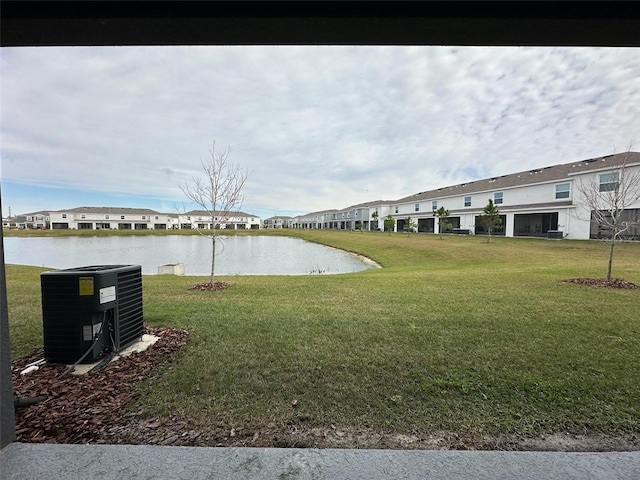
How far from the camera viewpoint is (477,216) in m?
36.7

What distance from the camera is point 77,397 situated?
8.87 ft

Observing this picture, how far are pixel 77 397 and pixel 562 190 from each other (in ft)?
118

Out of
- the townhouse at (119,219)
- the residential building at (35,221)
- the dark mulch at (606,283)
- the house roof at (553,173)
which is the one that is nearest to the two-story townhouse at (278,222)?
the townhouse at (119,219)

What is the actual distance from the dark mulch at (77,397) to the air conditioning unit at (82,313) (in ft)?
0.67

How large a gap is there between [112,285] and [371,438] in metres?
3.09

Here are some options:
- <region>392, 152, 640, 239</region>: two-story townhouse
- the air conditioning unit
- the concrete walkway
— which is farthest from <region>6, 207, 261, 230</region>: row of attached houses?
the concrete walkway

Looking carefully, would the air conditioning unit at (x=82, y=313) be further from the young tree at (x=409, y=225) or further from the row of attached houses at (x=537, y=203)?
the young tree at (x=409, y=225)

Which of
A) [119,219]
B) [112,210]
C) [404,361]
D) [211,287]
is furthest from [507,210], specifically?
[112,210]

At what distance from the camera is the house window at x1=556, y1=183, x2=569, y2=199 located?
2766 centimetres

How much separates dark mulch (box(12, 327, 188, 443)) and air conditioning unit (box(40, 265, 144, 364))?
20 cm

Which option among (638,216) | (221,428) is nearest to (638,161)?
(638,216)

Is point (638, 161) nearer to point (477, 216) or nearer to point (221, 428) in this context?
point (477, 216)

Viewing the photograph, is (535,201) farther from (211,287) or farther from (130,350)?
(130,350)

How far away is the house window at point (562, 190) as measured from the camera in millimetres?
27656
